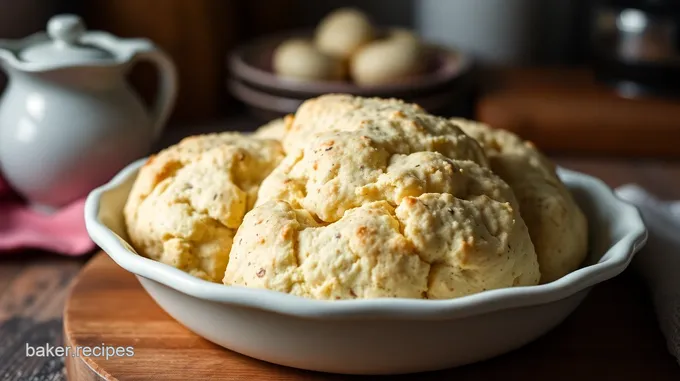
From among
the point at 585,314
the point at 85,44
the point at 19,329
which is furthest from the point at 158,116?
the point at 585,314

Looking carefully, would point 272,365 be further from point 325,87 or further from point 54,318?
point 325,87

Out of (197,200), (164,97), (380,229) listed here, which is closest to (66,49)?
(164,97)

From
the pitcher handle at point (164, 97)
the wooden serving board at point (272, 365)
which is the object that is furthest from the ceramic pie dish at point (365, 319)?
the pitcher handle at point (164, 97)

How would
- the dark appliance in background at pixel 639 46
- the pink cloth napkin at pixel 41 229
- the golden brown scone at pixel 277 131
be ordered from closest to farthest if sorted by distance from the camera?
the golden brown scone at pixel 277 131, the pink cloth napkin at pixel 41 229, the dark appliance in background at pixel 639 46

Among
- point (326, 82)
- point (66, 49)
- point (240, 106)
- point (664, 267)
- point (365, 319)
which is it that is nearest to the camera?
point (365, 319)

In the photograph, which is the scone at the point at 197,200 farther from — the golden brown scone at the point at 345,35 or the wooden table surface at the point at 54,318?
the golden brown scone at the point at 345,35

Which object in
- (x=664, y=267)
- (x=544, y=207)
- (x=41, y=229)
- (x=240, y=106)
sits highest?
(x=544, y=207)

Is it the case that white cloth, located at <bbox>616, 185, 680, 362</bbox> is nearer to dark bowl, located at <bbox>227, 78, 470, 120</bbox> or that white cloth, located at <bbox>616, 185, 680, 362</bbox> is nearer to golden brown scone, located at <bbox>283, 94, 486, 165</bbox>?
golden brown scone, located at <bbox>283, 94, 486, 165</bbox>

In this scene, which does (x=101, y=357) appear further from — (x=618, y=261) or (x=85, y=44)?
(x=85, y=44)

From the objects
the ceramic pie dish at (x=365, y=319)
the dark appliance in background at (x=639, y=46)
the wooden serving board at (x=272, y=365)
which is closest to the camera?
the ceramic pie dish at (x=365, y=319)
